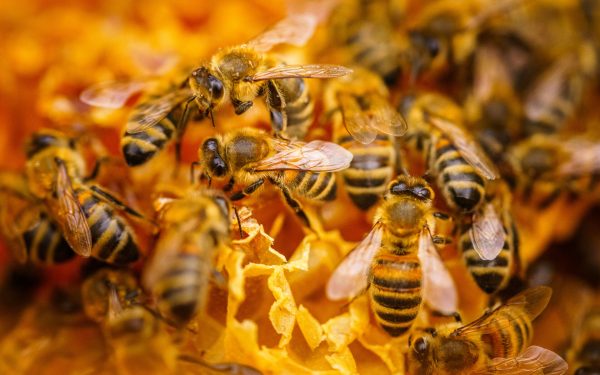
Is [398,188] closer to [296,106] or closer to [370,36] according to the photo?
[296,106]

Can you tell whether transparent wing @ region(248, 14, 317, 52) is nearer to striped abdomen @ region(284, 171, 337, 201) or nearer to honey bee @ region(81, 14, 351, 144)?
honey bee @ region(81, 14, 351, 144)

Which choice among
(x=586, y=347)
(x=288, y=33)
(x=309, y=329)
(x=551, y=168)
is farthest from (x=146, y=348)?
(x=551, y=168)

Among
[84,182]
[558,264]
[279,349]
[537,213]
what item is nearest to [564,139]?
[537,213]

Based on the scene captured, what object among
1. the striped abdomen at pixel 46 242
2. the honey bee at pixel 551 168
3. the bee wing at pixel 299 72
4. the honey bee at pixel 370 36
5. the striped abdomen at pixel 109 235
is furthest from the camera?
the honey bee at pixel 370 36

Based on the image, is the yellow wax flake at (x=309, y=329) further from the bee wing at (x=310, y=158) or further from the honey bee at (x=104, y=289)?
the honey bee at (x=104, y=289)

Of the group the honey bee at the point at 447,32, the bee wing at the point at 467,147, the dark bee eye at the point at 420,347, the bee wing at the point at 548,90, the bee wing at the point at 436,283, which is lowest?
the dark bee eye at the point at 420,347

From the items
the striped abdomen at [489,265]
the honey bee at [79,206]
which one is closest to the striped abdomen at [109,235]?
the honey bee at [79,206]

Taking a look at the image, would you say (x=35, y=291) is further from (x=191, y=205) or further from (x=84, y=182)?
(x=191, y=205)

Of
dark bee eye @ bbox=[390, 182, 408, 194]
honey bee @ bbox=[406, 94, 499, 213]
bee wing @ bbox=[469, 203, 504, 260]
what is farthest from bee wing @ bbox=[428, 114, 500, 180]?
dark bee eye @ bbox=[390, 182, 408, 194]
